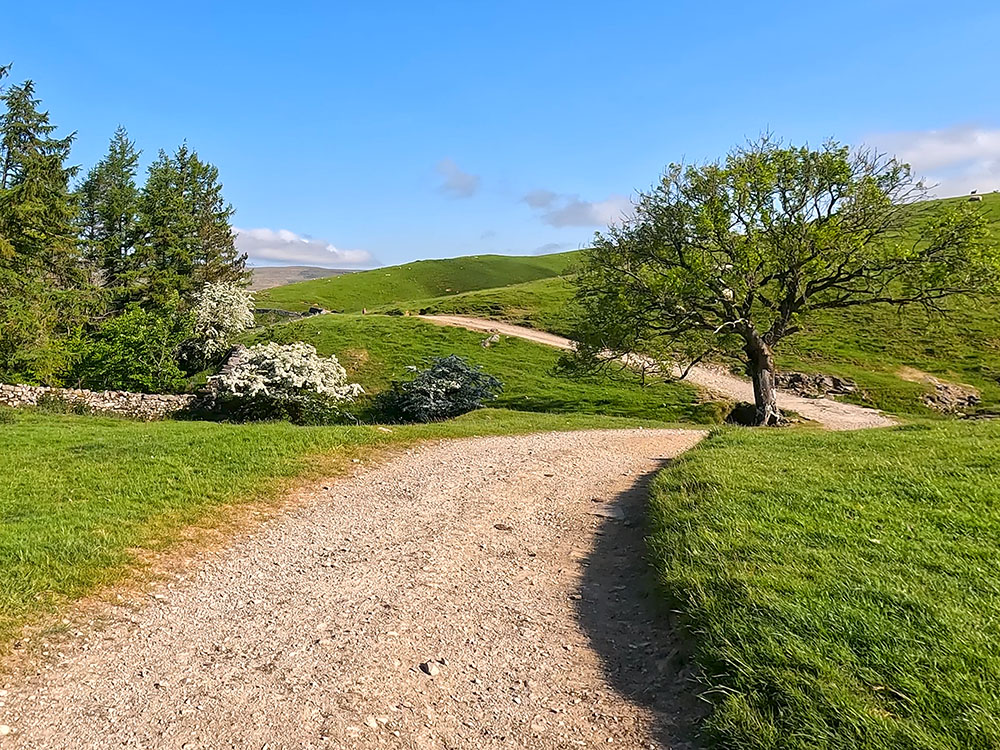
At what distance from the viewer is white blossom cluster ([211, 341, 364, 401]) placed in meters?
21.7

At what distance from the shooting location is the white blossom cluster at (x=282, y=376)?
21703mm

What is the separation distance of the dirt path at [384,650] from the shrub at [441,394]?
15.2m

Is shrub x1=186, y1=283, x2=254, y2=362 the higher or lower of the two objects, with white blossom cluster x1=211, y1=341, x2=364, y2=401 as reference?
higher

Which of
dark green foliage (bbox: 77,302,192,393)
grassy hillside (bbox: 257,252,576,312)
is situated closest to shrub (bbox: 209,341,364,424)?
dark green foliage (bbox: 77,302,192,393)

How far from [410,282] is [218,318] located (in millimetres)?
48001

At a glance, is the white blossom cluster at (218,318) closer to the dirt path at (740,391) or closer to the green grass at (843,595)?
the dirt path at (740,391)

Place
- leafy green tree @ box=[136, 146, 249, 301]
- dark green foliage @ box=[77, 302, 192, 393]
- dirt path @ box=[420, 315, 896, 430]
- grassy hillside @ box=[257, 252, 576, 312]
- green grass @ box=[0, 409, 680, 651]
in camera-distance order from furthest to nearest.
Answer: grassy hillside @ box=[257, 252, 576, 312]
leafy green tree @ box=[136, 146, 249, 301]
dark green foliage @ box=[77, 302, 192, 393]
dirt path @ box=[420, 315, 896, 430]
green grass @ box=[0, 409, 680, 651]

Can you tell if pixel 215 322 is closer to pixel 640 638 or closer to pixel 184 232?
pixel 184 232

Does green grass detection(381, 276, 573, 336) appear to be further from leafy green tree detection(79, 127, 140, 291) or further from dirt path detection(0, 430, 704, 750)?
dirt path detection(0, 430, 704, 750)

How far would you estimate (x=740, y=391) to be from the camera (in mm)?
30344

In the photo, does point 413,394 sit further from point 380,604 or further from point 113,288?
point 113,288

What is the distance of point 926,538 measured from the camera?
19.5 ft

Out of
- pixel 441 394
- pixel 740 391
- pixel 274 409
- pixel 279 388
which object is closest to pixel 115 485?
pixel 279 388

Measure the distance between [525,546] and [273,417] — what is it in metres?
17.1
